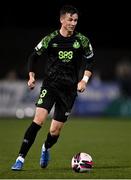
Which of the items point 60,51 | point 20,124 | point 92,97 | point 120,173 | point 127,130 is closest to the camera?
point 120,173

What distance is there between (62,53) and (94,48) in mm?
22124

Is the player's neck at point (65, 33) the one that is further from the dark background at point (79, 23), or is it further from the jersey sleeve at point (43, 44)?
the dark background at point (79, 23)

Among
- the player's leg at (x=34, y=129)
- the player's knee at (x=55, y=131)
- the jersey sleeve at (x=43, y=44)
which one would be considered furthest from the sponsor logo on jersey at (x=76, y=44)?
the player's knee at (x=55, y=131)

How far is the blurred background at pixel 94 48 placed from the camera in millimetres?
25844

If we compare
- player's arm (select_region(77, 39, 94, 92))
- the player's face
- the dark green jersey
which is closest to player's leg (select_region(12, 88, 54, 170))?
the dark green jersey

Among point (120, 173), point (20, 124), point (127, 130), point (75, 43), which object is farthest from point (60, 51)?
point (20, 124)

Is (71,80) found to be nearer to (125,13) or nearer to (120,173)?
(120,173)

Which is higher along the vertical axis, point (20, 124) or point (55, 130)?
point (55, 130)

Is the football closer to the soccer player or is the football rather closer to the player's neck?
the soccer player

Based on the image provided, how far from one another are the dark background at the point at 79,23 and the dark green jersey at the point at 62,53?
66.3 feet

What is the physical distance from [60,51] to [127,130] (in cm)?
936

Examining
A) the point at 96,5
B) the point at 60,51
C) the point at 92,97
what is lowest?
the point at 92,97

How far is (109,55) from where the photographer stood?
30719 millimetres

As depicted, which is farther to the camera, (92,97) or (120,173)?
(92,97)
